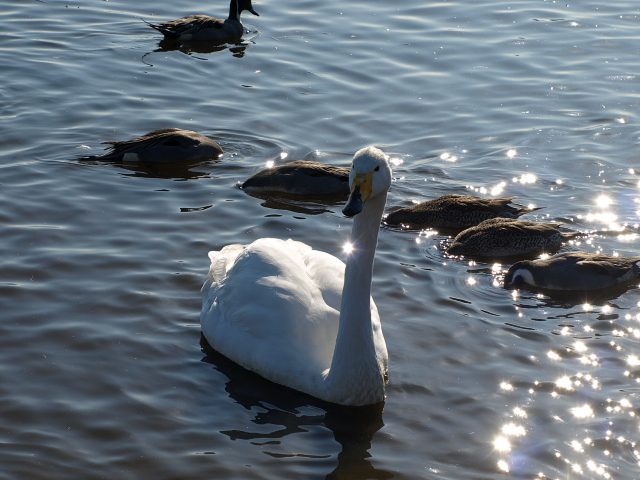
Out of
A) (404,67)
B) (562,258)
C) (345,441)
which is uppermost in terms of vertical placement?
(404,67)

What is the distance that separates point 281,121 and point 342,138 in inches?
42.6

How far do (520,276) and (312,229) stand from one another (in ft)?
8.26

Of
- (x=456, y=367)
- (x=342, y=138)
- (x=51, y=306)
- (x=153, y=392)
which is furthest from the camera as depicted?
(x=342, y=138)

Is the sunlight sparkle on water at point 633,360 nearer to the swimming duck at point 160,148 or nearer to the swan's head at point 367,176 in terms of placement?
the swan's head at point 367,176

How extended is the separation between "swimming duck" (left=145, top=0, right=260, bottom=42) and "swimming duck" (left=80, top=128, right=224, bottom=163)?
5.59m

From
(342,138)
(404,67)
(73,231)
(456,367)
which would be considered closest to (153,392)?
(456,367)

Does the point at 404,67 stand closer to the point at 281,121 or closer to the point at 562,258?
the point at 281,121

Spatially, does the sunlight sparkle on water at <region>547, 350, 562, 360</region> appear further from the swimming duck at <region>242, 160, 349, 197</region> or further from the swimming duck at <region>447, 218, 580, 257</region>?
the swimming duck at <region>242, 160, 349, 197</region>

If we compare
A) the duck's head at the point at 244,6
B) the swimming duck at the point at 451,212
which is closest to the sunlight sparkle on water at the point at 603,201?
the swimming duck at the point at 451,212

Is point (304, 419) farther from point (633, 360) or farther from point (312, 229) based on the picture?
point (312, 229)

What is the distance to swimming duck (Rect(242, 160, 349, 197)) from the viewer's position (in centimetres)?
1153

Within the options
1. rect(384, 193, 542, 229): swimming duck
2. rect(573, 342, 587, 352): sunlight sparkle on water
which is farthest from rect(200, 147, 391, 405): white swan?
rect(384, 193, 542, 229): swimming duck

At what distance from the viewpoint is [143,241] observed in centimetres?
1000

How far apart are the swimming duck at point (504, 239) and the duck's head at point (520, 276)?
721mm
